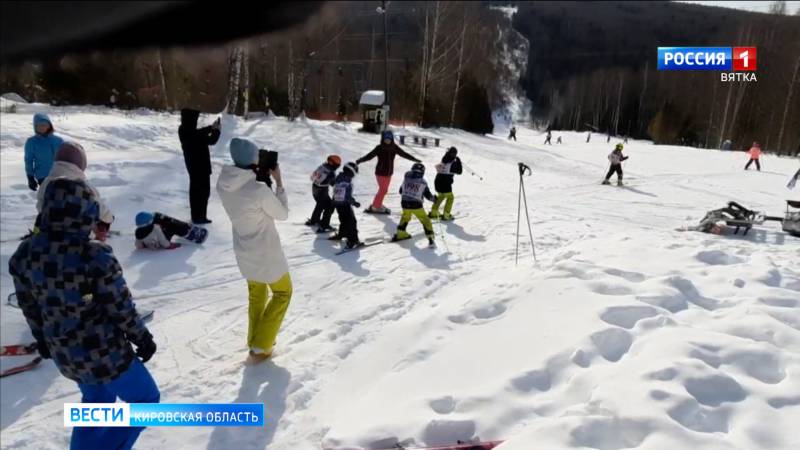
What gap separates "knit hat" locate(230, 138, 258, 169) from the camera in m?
3.07

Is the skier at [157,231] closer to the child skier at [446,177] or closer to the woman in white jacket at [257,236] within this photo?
the woman in white jacket at [257,236]

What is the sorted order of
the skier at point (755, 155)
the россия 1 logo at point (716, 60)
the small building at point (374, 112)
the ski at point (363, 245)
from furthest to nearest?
1. the small building at point (374, 112)
2. the skier at point (755, 155)
3. the россия 1 logo at point (716, 60)
4. the ski at point (363, 245)

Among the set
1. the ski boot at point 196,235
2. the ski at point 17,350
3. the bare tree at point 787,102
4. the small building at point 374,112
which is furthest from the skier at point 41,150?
the small building at point 374,112

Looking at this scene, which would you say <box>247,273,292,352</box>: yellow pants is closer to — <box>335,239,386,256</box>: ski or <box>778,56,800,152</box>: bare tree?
<box>335,239,386,256</box>: ski

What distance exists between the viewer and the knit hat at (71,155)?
2113mm

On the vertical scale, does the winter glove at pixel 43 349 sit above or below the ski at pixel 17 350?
above

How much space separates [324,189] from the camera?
6.73 m

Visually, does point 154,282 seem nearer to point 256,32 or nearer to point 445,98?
point 256,32

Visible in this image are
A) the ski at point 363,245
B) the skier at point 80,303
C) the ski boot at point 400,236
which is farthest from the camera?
the ski boot at point 400,236

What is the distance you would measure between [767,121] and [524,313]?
318 inches

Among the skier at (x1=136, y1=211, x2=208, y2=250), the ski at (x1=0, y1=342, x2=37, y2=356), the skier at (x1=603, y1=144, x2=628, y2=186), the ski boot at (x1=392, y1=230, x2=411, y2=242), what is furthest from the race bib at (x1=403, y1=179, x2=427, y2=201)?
the skier at (x1=603, y1=144, x2=628, y2=186)

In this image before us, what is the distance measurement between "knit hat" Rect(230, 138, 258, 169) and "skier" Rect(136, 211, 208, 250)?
3.09 metres

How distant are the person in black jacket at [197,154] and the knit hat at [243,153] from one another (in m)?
→ 3.50

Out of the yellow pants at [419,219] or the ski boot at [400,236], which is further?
the ski boot at [400,236]
